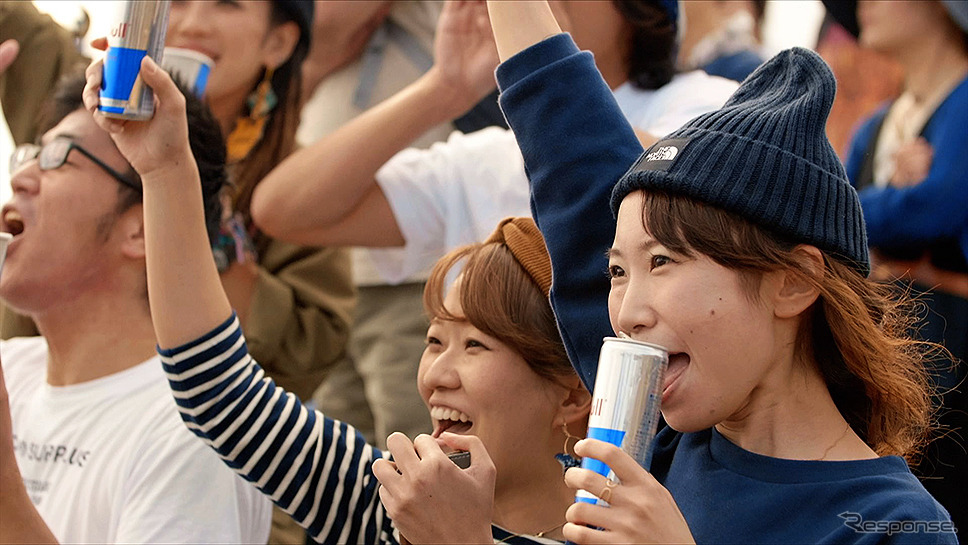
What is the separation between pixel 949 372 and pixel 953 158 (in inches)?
22.2

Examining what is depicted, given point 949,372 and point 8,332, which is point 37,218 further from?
point 949,372

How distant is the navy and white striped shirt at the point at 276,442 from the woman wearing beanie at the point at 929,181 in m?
0.84

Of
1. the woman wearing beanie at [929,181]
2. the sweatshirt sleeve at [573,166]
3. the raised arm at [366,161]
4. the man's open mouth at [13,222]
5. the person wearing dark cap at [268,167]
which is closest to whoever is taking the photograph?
the sweatshirt sleeve at [573,166]

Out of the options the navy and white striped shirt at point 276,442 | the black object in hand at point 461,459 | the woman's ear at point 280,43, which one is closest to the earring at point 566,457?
the navy and white striped shirt at point 276,442

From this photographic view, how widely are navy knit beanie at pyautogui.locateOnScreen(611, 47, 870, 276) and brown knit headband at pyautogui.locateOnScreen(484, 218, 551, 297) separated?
0.47 metres

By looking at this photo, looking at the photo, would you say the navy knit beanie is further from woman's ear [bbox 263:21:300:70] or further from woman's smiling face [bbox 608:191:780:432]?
woman's ear [bbox 263:21:300:70]

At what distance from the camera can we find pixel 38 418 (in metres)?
2.25

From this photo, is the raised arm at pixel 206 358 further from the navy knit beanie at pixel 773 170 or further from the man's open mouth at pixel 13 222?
the navy knit beanie at pixel 773 170

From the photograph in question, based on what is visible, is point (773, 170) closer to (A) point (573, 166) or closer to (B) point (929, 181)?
(A) point (573, 166)

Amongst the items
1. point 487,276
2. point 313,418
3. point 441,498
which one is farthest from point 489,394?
point 441,498

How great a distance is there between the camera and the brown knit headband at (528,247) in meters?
1.80

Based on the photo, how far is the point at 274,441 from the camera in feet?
5.73

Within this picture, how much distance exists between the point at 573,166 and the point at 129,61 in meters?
0.63

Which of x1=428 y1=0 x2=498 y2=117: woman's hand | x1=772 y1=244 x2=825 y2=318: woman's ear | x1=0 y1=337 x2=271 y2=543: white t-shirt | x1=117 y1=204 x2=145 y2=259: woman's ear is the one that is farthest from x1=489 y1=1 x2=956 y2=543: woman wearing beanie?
x1=117 y1=204 x2=145 y2=259: woman's ear
